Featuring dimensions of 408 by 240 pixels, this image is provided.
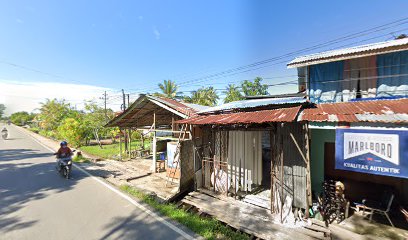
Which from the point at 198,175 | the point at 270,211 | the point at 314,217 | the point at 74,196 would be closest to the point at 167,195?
the point at 198,175

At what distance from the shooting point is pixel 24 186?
26.1ft

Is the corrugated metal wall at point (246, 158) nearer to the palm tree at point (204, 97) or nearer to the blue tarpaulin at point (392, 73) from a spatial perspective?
the blue tarpaulin at point (392, 73)

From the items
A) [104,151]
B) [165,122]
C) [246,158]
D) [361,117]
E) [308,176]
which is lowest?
[104,151]

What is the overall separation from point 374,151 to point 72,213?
838 centimetres

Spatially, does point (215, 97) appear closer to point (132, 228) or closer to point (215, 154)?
point (215, 154)

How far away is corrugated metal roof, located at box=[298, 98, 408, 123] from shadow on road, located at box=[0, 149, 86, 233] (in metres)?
8.25

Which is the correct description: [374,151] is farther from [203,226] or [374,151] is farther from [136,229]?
[136,229]

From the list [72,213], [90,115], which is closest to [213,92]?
[90,115]

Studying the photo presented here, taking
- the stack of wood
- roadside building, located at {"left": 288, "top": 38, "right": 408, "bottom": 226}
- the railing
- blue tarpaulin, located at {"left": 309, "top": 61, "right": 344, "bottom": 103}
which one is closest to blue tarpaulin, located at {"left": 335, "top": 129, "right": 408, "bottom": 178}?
roadside building, located at {"left": 288, "top": 38, "right": 408, "bottom": 226}

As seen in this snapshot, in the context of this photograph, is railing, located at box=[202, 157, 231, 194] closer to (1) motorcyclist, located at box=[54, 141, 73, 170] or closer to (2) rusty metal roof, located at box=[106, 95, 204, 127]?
(2) rusty metal roof, located at box=[106, 95, 204, 127]

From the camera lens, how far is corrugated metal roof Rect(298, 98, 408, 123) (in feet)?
15.2

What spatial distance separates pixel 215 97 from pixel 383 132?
33162 mm

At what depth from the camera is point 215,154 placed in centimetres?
805

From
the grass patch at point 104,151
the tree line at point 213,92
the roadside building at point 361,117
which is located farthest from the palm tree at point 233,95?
the roadside building at point 361,117
